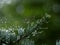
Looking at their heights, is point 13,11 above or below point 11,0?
below

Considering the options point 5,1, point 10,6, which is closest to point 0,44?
point 5,1

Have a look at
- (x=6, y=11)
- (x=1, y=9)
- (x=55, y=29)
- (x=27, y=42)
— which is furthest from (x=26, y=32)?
(x=6, y=11)

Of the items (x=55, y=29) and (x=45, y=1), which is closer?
(x=55, y=29)

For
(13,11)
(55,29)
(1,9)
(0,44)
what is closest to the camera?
(0,44)

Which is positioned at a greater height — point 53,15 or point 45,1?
point 45,1

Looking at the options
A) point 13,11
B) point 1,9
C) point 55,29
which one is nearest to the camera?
point 55,29

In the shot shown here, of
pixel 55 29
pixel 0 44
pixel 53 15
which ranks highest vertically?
pixel 53 15

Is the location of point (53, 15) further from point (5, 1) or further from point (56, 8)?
point (5, 1)

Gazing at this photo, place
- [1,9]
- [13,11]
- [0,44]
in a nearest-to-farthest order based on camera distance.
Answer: [0,44] → [1,9] → [13,11]

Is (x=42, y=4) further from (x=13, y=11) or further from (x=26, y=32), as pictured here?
(x=26, y=32)
